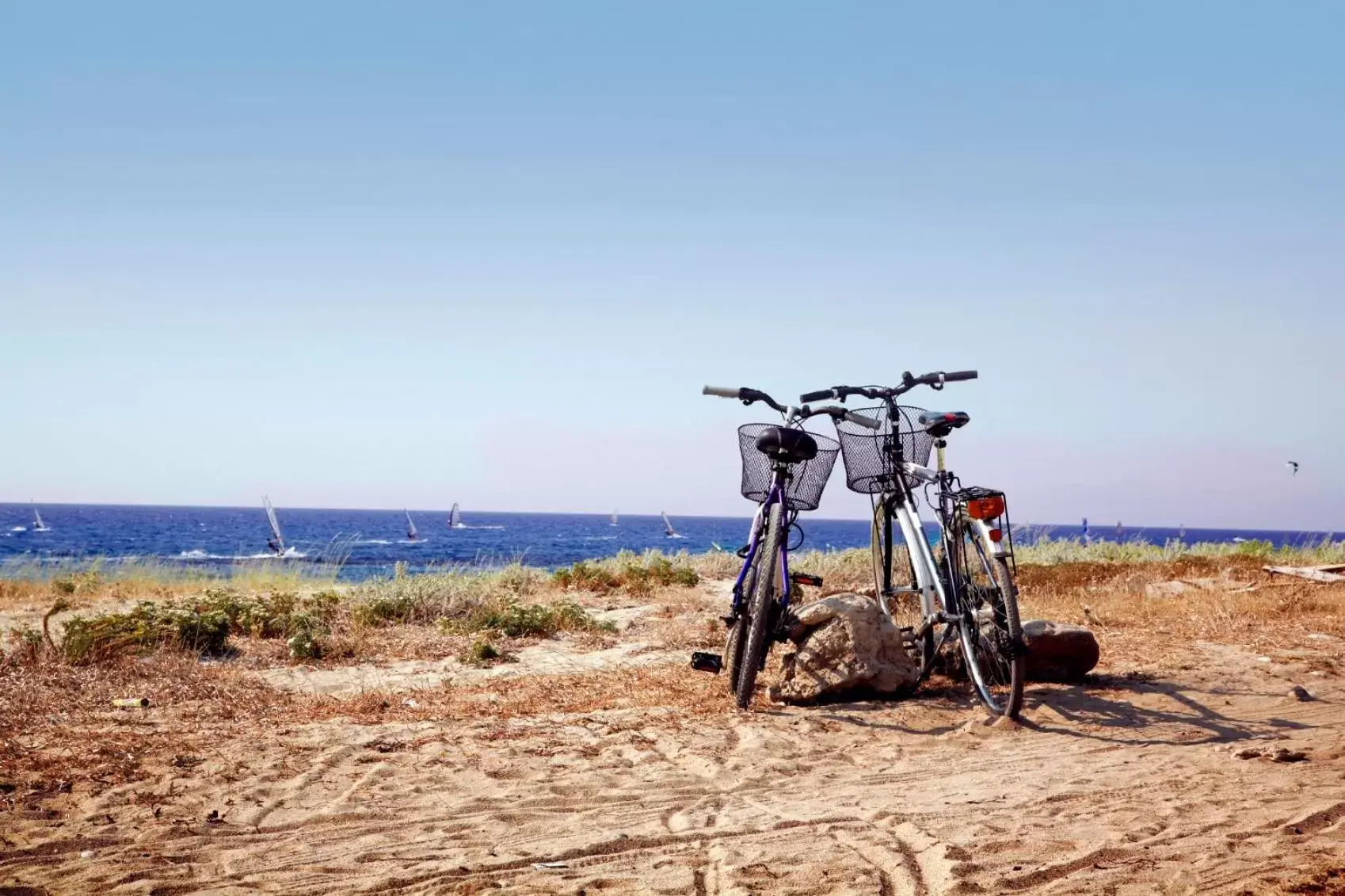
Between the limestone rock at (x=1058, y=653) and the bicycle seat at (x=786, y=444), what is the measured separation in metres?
2.29

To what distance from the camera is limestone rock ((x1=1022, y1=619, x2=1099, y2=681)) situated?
6.95 metres

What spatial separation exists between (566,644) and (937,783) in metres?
6.29

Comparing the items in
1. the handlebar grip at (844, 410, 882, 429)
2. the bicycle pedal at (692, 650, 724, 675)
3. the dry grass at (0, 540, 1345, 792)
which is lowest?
the dry grass at (0, 540, 1345, 792)

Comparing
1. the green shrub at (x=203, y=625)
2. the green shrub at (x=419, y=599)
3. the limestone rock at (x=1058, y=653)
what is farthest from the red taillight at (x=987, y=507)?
the green shrub at (x=419, y=599)

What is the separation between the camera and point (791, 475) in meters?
6.31

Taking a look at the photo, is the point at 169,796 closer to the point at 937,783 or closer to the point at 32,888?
the point at 32,888

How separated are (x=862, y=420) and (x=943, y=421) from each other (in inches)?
22.1

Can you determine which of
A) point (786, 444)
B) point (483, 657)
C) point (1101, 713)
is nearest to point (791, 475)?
point (786, 444)

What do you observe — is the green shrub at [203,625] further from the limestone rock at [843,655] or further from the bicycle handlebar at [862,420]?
the bicycle handlebar at [862,420]

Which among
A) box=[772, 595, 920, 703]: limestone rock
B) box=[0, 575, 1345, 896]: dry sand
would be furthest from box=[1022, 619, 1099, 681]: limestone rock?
box=[772, 595, 920, 703]: limestone rock

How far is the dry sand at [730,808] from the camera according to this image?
135 inches

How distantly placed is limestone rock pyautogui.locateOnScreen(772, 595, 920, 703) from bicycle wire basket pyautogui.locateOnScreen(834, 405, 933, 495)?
85 cm

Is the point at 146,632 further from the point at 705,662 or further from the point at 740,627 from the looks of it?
the point at 740,627

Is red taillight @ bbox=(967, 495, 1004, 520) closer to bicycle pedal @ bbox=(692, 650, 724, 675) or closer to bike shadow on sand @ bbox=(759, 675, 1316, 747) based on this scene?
bike shadow on sand @ bbox=(759, 675, 1316, 747)
